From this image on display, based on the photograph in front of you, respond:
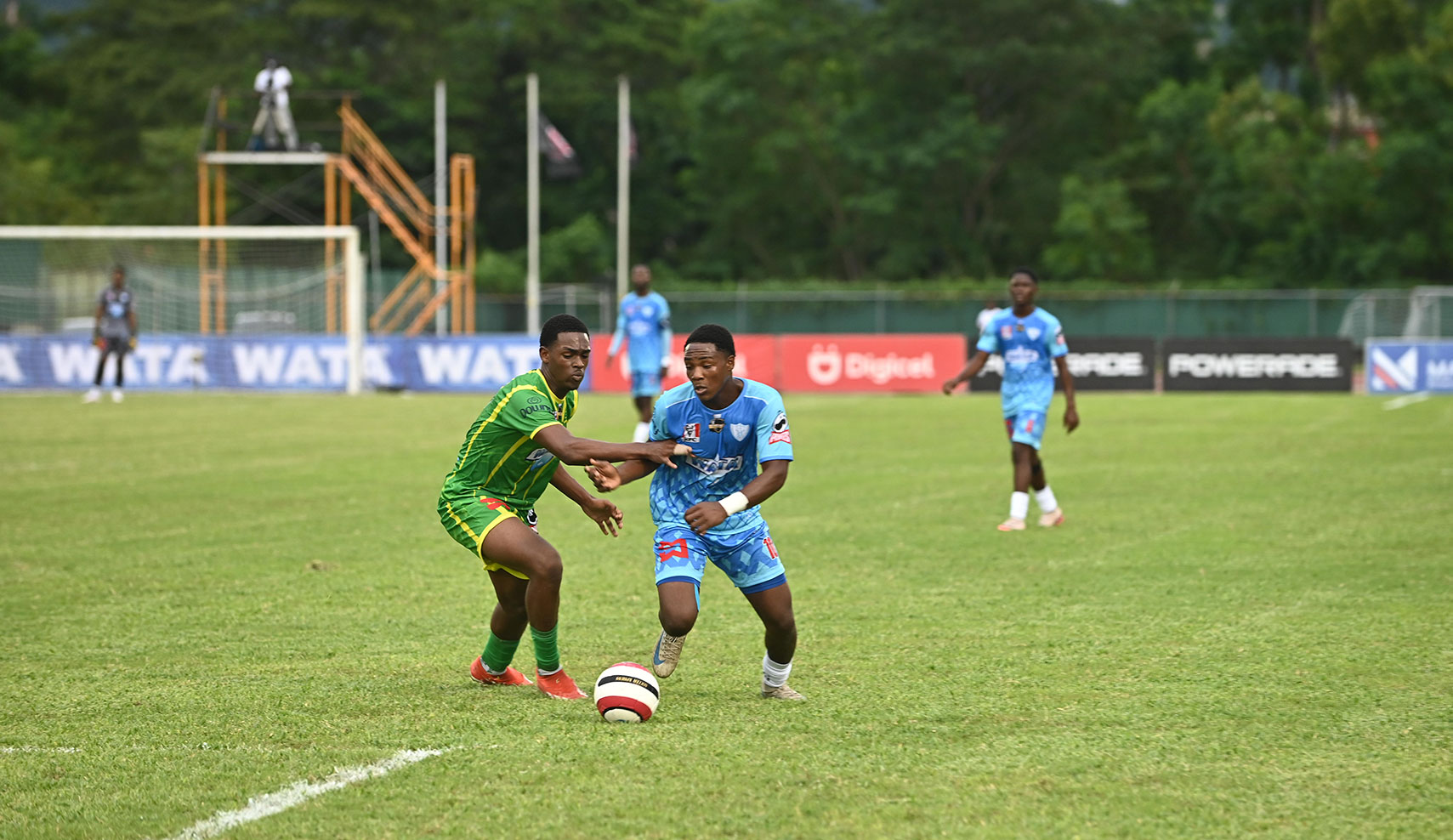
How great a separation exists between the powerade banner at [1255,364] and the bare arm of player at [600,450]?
27572 millimetres

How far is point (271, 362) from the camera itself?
3266 cm

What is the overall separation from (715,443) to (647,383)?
14.0 m

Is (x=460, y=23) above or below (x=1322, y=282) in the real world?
above

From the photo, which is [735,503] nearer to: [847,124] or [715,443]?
[715,443]

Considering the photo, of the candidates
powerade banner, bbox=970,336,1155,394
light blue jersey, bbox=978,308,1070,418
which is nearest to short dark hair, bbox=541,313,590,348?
light blue jersey, bbox=978,308,1070,418

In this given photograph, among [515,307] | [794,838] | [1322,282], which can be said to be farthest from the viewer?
[1322,282]

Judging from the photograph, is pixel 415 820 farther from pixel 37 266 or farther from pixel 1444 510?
pixel 37 266

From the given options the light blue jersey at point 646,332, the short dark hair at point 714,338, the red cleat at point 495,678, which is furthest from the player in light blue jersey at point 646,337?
the short dark hair at point 714,338

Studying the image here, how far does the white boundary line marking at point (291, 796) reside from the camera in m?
4.95

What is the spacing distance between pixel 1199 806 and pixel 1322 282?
5123cm

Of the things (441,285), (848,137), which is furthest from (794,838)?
(848,137)

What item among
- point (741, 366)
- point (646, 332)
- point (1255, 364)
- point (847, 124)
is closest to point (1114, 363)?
point (1255, 364)

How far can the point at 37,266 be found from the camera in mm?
38125

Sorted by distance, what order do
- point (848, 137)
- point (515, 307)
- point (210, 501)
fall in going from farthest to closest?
point (848, 137) → point (515, 307) → point (210, 501)
